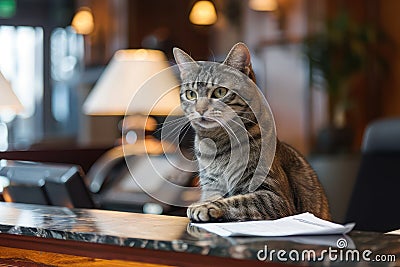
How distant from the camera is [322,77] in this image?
21.5 feet

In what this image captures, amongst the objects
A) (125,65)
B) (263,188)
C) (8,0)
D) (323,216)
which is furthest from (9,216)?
A: (8,0)

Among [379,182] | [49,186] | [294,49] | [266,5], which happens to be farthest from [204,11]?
[49,186]

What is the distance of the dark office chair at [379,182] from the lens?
294cm

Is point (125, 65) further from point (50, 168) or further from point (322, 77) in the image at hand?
point (322, 77)

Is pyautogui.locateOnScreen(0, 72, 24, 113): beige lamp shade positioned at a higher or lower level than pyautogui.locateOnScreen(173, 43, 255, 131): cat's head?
lower

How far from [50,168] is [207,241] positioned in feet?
4.01

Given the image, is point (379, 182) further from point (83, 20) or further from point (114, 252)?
point (83, 20)

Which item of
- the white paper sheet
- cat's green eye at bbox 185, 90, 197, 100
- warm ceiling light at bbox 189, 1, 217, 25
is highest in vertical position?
cat's green eye at bbox 185, 90, 197, 100

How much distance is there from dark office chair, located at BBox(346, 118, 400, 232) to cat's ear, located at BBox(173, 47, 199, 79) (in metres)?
1.53

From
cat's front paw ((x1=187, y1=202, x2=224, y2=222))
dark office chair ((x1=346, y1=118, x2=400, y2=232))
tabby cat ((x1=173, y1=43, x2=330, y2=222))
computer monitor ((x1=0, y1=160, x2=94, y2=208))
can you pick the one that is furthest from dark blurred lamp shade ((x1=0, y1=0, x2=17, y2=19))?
cat's front paw ((x1=187, y1=202, x2=224, y2=222))

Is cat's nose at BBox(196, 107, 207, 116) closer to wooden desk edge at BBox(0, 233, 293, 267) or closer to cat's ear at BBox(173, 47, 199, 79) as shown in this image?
cat's ear at BBox(173, 47, 199, 79)

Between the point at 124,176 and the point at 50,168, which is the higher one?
the point at 50,168

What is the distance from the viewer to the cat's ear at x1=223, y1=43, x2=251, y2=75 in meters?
1.44

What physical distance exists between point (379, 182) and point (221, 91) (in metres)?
1.78
